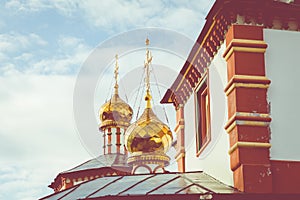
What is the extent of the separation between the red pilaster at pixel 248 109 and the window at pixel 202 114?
1.57 meters

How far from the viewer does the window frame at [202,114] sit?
546 inches

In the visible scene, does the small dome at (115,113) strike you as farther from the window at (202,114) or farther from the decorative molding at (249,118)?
the decorative molding at (249,118)

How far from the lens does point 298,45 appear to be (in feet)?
41.3

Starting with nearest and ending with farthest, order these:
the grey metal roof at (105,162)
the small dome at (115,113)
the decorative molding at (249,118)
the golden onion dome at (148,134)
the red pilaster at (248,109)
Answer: the red pilaster at (248,109) < the decorative molding at (249,118) < the golden onion dome at (148,134) < the grey metal roof at (105,162) < the small dome at (115,113)

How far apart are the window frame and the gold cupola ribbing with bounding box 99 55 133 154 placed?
40.5 feet

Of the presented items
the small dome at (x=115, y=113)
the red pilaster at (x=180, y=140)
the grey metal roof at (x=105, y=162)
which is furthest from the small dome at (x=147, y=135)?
the small dome at (x=115, y=113)

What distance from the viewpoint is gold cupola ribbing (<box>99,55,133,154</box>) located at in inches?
1059

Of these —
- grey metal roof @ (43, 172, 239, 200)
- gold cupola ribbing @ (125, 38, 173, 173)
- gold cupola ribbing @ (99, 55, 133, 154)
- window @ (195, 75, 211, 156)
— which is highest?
gold cupola ribbing @ (99, 55, 133, 154)

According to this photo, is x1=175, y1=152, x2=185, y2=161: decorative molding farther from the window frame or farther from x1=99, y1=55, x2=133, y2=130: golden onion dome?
x1=99, y1=55, x2=133, y2=130: golden onion dome

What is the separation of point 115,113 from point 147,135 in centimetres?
598

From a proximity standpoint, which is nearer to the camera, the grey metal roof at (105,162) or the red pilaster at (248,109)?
the red pilaster at (248,109)

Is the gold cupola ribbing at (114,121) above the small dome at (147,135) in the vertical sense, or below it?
above

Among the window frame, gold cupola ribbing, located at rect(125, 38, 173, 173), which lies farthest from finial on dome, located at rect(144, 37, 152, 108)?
the window frame

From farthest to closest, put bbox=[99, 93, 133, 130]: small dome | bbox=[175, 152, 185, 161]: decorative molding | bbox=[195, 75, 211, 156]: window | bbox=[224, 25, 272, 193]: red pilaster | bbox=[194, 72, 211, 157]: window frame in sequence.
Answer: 1. bbox=[99, 93, 133, 130]: small dome
2. bbox=[175, 152, 185, 161]: decorative molding
3. bbox=[195, 75, 211, 156]: window
4. bbox=[194, 72, 211, 157]: window frame
5. bbox=[224, 25, 272, 193]: red pilaster
